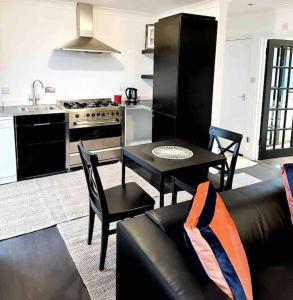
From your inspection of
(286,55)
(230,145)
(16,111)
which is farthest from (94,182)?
(286,55)

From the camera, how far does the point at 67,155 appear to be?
423cm

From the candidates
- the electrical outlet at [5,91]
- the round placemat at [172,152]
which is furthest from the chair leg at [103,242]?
the electrical outlet at [5,91]

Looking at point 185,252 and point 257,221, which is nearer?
point 185,252

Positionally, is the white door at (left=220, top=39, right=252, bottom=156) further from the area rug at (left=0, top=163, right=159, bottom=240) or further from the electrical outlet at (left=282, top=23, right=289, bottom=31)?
the area rug at (left=0, top=163, right=159, bottom=240)

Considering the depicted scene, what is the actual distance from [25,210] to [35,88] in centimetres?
203

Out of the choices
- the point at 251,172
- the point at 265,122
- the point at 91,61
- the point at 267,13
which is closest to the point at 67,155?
the point at 91,61

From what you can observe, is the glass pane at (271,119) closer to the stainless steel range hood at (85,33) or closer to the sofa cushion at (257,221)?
the stainless steel range hood at (85,33)

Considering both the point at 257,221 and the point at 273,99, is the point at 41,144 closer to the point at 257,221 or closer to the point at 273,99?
the point at 257,221

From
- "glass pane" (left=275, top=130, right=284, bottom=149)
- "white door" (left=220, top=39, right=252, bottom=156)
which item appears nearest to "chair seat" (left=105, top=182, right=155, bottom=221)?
"white door" (left=220, top=39, right=252, bottom=156)

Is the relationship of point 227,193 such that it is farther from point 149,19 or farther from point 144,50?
point 149,19

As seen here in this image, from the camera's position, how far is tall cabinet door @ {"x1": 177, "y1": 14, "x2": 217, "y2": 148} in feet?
12.0

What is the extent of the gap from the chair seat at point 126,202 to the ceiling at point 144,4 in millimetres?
2894

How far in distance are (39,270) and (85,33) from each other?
3.38m

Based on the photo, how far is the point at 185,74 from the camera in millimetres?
3760
